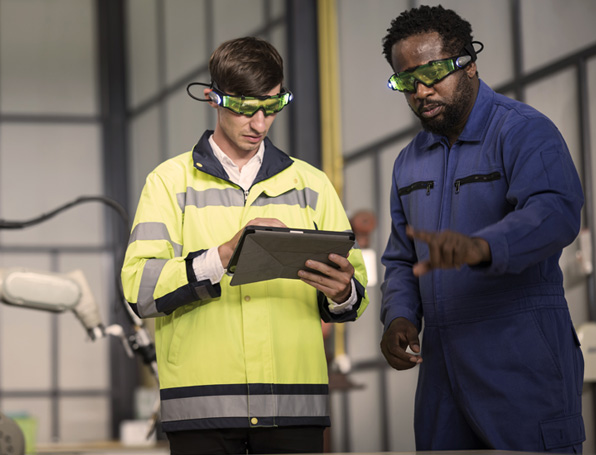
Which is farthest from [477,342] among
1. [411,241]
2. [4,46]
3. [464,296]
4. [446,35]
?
[4,46]

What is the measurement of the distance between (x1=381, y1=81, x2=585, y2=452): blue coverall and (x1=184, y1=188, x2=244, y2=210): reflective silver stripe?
0.41 meters

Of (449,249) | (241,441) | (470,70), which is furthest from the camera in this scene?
→ (470,70)

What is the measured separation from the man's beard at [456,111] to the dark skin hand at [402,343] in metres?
0.44

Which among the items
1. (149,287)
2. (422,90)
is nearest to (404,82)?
(422,90)

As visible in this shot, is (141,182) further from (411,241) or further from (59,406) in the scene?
(411,241)

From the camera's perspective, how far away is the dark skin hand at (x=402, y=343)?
1979 millimetres

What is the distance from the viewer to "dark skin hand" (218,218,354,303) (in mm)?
1841

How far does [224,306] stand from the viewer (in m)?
1.94

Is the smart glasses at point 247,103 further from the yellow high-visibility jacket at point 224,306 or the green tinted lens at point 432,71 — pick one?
the green tinted lens at point 432,71

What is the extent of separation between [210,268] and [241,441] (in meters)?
0.38

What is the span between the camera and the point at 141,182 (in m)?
9.01

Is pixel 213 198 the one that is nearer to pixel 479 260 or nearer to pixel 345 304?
pixel 345 304

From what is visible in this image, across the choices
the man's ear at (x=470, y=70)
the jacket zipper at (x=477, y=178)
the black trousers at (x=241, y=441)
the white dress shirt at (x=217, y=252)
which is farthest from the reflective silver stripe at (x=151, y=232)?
the man's ear at (x=470, y=70)

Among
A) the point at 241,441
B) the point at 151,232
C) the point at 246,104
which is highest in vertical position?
the point at 246,104
